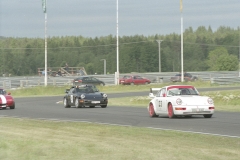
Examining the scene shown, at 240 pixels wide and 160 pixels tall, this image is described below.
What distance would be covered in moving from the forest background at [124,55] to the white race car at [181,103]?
114336 mm

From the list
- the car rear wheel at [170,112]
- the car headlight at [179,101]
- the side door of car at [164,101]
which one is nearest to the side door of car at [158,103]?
the side door of car at [164,101]

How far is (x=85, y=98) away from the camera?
3812 cm

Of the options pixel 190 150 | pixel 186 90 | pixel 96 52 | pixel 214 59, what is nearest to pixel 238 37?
pixel 214 59

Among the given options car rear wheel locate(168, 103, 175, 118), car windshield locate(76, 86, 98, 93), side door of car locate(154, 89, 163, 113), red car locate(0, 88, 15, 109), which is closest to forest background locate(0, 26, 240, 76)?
car windshield locate(76, 86, 98, 93)

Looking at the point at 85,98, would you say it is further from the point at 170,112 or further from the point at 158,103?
the point at 170,112

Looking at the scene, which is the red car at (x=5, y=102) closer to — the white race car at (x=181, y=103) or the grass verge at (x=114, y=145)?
the white race car at (x=181, y=103)

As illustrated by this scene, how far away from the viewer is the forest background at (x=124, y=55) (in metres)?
154

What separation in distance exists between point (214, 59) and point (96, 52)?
38.1 m

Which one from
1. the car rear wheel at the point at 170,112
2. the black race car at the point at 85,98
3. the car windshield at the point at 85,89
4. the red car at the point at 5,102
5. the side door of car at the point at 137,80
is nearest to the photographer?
the car rear wheel at the point at 170,112

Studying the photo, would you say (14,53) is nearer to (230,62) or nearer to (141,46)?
(141,46)

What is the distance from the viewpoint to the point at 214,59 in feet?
549

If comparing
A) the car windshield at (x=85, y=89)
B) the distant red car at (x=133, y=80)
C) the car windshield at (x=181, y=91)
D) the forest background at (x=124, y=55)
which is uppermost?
the forest background at (x=124, y=55)

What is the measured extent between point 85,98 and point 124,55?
130 m

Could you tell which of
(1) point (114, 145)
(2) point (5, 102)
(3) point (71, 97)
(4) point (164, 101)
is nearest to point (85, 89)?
(3) point (71, 97)
